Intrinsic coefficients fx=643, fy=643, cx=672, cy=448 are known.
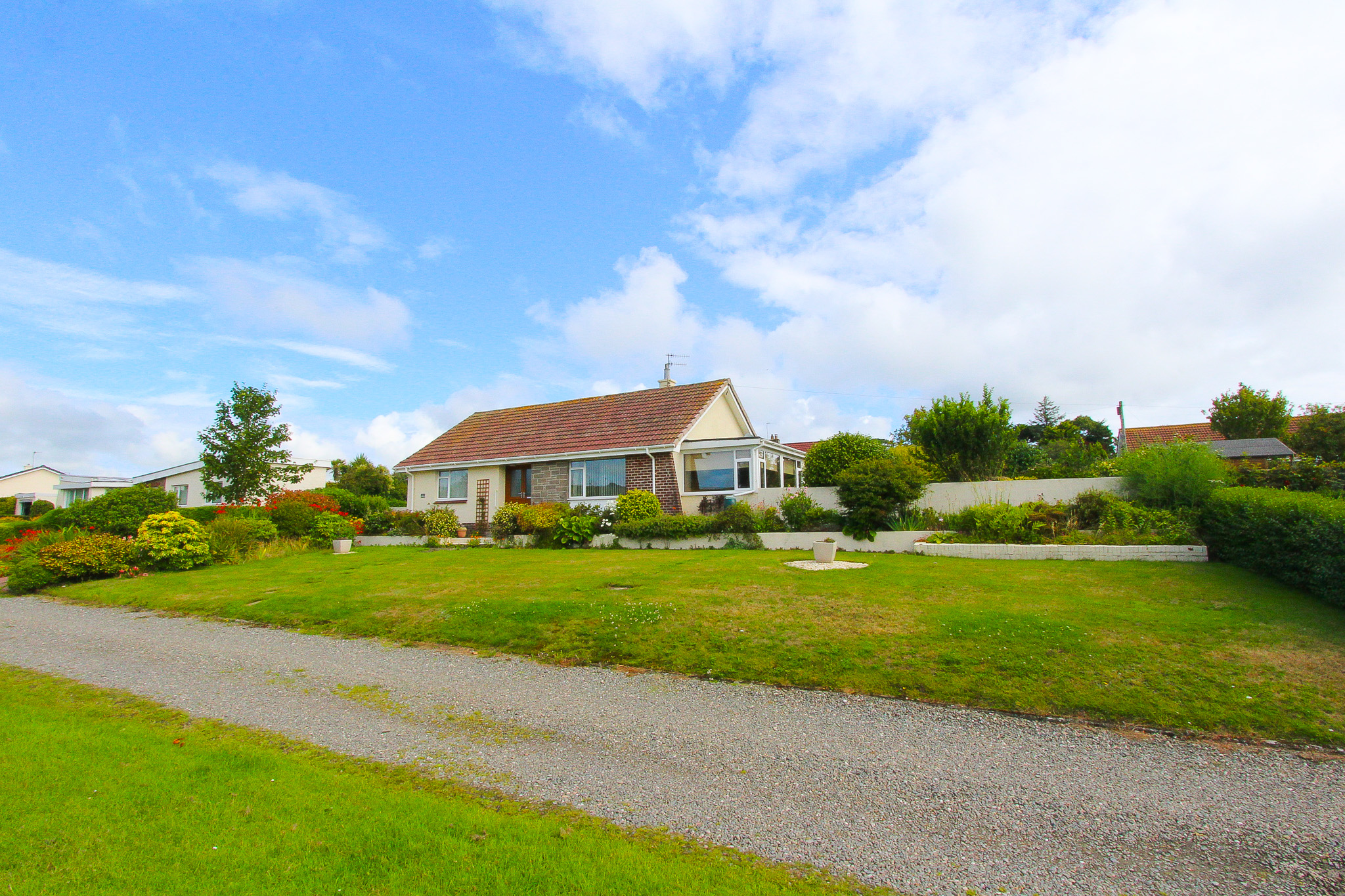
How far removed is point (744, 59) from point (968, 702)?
41.2ft

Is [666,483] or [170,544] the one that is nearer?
[170,544]

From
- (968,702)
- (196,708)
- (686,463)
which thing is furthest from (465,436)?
(968,702)

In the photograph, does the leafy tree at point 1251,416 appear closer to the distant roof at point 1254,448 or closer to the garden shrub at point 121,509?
the distant roof at point 1254,448

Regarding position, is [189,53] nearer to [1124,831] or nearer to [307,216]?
[307,216]

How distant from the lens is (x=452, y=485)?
93.7 ft

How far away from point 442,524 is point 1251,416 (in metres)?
48.7

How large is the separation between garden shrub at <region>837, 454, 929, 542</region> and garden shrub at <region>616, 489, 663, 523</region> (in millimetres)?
6223

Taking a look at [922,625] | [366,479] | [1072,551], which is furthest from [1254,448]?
[366,479]

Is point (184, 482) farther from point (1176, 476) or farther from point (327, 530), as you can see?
point (1176, 476)

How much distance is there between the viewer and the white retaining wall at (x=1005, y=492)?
16.5m

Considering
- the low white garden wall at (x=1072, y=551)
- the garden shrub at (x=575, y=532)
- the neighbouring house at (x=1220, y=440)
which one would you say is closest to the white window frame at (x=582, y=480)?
the garden shrub at (x=575, y=532)

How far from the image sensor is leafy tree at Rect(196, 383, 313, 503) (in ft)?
85.0

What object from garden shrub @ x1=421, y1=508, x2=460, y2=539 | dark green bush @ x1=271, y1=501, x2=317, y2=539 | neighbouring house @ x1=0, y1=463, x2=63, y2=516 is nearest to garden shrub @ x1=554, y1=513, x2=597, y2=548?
garden shrub @ x1=421, y1=508, x2=460, y2=539

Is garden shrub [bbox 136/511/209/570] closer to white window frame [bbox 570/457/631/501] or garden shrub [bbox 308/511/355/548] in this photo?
garden shrub [bbox 308/511/355/548]
